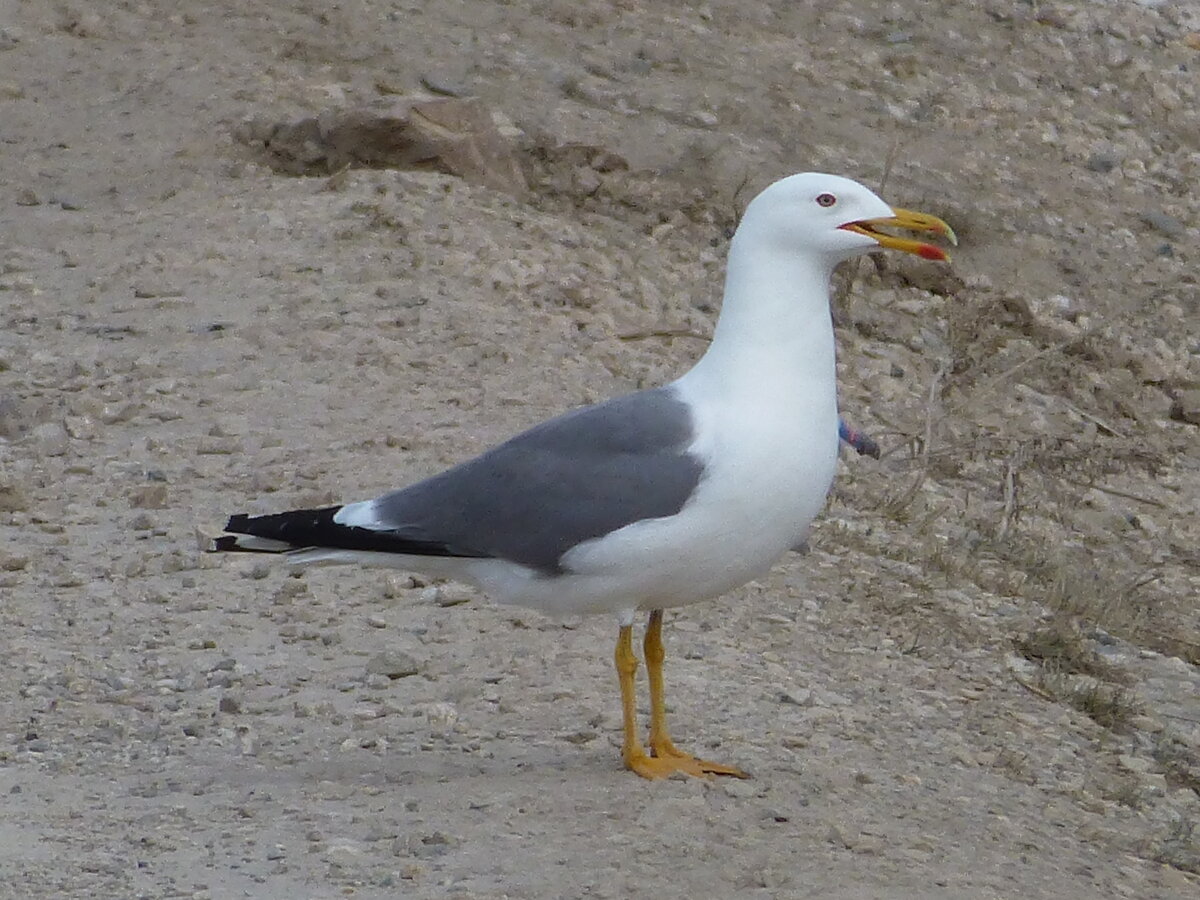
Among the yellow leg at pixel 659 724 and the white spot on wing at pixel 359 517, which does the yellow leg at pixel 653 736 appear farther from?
the white spot on wing at pixel 359 517

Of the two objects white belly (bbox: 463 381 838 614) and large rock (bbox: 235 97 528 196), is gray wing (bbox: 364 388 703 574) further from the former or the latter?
large rock (bbox: 235 97 528 196)

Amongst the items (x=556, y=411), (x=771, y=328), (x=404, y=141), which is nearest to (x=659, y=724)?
(x=771, y=328)

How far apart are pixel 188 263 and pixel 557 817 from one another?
465 cm

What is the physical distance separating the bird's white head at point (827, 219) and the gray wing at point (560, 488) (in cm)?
49

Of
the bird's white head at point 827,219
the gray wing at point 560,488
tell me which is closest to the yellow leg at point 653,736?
the gray wing at point 560,488

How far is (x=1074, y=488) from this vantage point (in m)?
8.91

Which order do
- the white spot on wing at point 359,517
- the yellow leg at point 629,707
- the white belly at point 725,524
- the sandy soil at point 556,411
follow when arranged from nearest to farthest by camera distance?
the white belly at point 725,524 → the sandy soil at point 556,411 → the yellow leg at point 629,707 → the white spot on wing at point 359,517

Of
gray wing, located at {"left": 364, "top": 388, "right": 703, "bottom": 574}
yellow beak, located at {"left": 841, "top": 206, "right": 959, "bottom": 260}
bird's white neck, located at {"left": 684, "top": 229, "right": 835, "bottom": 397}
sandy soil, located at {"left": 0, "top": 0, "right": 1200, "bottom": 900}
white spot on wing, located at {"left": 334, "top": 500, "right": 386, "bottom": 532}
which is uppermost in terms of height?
yellow beak, located at {"left": 841, "top": 206, "right": 959, "bottom": 260}

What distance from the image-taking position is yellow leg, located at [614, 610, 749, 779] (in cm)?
506

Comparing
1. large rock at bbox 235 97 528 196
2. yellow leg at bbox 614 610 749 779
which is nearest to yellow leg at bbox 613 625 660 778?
yellow leg at bbox 614 610 749 779

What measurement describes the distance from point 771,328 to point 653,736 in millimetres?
1038

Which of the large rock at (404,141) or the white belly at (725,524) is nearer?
the white belly at (725,524)

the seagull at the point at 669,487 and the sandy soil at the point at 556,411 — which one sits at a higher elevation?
the seagull at the point at 669,487

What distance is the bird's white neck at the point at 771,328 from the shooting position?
4.98 metres
